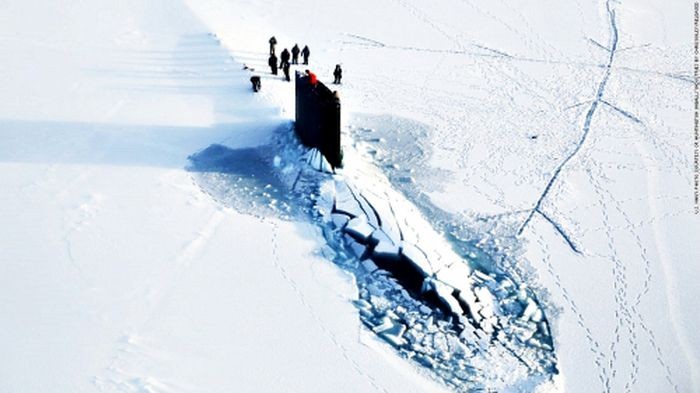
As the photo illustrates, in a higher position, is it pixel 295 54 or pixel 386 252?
pixel 295 54

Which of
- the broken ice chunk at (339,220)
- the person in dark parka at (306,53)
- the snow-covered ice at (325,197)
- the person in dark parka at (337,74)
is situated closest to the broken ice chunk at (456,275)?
the snow-covered ice at (325,197)

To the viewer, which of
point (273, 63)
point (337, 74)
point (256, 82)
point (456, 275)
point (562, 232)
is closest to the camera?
point (456, 275)

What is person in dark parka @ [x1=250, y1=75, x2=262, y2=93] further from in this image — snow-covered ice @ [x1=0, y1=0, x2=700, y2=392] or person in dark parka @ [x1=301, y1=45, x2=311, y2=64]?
person in dark parka @ [x1=301, y1=45, x2=311, y2=64]

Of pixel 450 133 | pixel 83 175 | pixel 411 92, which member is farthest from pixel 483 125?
pixel 83 175

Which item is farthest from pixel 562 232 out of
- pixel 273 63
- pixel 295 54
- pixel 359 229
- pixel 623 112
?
pixel 295 54

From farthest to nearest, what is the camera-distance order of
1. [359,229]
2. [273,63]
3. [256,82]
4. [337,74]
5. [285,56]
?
[337,74], [273,63], [285,56], [256,82], [359,229]

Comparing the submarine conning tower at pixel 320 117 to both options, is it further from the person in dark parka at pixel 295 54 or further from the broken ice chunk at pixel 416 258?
the person in dark parka at pixel 295 54

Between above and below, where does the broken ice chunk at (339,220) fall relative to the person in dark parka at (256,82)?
below

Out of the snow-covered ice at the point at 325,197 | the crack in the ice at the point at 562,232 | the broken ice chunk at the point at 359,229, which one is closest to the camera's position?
the snow-covered ice at the point at 325,197

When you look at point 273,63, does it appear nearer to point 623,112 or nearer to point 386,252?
point 386,252

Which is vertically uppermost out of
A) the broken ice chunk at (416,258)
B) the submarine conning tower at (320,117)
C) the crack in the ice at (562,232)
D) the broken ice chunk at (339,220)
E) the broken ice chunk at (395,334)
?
the submarine conning tower at (320,117)

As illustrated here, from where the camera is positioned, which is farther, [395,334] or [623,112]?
[623,112]
